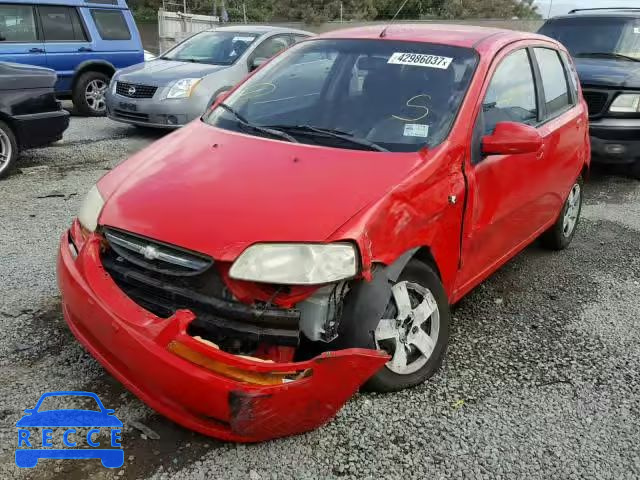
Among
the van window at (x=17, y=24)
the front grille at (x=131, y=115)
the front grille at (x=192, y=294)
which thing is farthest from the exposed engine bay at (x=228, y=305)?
the van window at (x=17, y=24)

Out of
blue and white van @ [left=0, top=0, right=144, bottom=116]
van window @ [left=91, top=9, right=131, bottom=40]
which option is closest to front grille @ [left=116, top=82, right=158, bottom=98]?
blue and white van @ [left=0, top=0, right=144, bottom=116]

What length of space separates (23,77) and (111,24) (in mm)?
4469

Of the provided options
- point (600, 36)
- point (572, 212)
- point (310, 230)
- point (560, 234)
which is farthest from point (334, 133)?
point (600, 36)

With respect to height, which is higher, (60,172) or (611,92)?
(611,92)

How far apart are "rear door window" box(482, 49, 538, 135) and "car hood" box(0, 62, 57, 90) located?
198 inches

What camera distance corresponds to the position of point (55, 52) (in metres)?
9.41

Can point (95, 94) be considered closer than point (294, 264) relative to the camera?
No

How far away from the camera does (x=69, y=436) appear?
8.33ft

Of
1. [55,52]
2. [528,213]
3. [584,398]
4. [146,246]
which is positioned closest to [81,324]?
[146,246]

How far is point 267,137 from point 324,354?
54.6 inches

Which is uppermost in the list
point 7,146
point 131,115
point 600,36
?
point 600,36

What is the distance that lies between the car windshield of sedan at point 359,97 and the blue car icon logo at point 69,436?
1634 mm

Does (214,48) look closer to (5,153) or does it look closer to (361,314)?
(5,153)

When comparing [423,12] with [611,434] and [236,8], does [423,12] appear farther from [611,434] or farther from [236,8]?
[611,434]
